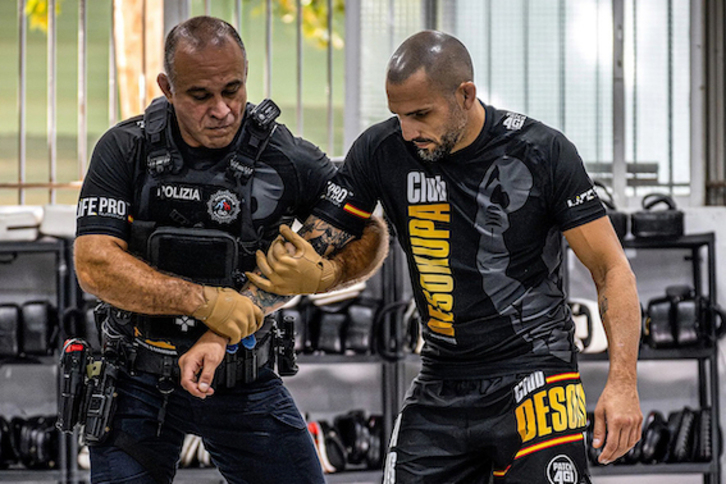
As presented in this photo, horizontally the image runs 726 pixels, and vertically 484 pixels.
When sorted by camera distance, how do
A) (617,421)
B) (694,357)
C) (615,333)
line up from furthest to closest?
(694,357) → (615,333) → (617,421)

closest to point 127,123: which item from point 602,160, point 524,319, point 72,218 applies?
point 524,319

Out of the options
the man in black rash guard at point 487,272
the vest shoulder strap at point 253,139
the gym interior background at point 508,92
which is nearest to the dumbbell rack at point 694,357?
the gym interior background at point 508,92

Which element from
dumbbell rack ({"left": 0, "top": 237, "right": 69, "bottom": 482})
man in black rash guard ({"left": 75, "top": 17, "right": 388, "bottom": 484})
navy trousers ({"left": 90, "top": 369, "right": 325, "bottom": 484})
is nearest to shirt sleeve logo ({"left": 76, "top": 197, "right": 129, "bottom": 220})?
man in black rash guard ({"left": 75, "top": 17, "right": 388, "bottom": 484})

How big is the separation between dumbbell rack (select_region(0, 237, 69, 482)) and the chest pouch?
1.93 meters

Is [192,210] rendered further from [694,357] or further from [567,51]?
[567,51]

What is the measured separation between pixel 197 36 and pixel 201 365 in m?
0.82

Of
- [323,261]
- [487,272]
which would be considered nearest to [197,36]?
[323,261]

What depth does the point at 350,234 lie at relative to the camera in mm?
2266

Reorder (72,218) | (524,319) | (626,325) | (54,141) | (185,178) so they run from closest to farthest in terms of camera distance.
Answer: (626,325) → (524,319) → (185,178) → (72,218) → (54,141)

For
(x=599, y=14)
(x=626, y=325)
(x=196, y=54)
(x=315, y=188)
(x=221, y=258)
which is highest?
(x=599, y=14)

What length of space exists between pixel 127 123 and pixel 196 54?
30 cm

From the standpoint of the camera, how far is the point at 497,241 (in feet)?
6.81

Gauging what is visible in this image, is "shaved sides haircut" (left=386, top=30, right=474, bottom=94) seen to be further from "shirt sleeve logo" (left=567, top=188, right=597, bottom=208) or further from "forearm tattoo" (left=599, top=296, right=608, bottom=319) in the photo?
"forearm tattoo" (left=599, top=296, right=608, bottom=319)

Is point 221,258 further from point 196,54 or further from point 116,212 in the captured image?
point 196,54
